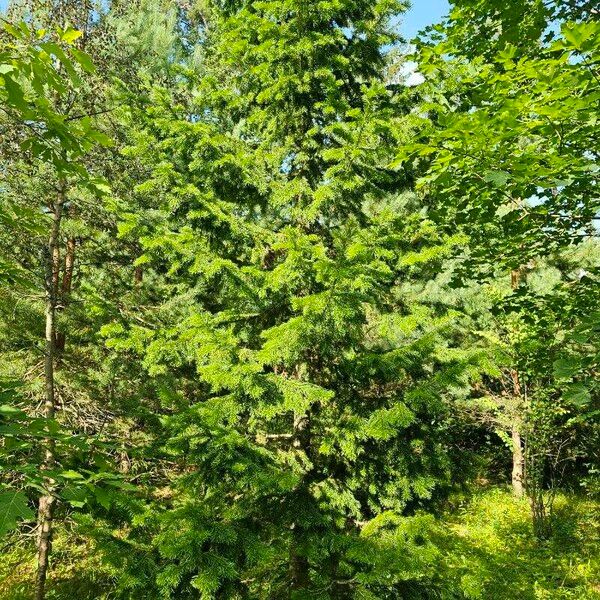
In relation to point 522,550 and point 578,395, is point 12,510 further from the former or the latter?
point 522,550

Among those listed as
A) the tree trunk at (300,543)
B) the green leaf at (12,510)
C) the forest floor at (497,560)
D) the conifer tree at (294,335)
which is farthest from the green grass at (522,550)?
the green leaf at (12,510)

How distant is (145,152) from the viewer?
189 inches

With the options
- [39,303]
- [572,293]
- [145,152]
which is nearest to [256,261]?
[145,152]

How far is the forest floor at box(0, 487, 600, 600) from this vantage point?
7332 mm

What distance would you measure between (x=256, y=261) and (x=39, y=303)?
16.0ft

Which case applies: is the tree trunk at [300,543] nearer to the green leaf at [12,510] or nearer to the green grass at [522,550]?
the green leaf at [12,510]

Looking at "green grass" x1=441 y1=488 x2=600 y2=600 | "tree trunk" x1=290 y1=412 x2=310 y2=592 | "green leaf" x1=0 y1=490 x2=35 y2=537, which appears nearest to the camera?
"green leaf" x1=0 y1=490 x2=35 y2=537

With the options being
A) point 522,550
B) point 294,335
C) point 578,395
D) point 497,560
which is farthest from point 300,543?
point 522,550

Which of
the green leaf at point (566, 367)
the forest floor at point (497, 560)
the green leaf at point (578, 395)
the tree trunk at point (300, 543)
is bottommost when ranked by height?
the forest floor at point (497, 560)

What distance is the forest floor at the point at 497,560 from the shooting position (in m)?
7.33

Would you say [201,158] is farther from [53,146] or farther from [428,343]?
[428,343]

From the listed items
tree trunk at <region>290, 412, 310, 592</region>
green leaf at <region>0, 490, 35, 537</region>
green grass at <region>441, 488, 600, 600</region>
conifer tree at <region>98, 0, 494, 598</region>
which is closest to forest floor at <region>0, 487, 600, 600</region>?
green grass at <region>441, 488, 600, 600</region>

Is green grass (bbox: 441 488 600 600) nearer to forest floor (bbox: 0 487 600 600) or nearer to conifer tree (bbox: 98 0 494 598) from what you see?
forest floor (bbox: 0 487 600 600)

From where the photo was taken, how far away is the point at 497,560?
8273 mm
